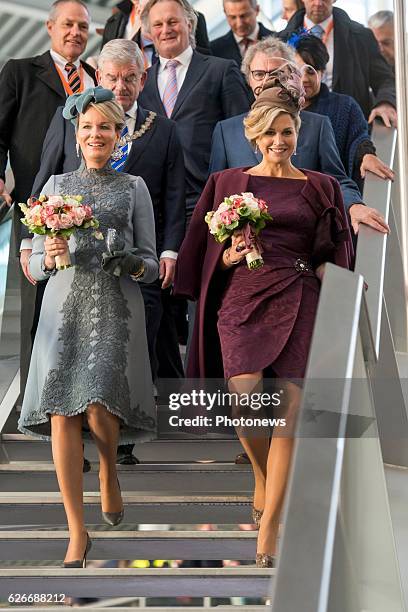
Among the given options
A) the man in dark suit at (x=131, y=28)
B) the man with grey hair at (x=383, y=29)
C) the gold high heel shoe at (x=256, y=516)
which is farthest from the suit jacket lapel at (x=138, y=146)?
the man with grey hair at (x=383, y=29)

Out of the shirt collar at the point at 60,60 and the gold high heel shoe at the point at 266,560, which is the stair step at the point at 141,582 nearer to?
the gold high heel shoe at the point at 266,560

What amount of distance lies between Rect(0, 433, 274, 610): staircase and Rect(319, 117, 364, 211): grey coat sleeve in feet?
3.61

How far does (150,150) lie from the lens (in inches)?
199

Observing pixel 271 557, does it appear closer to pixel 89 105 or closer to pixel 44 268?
pixel 44 268

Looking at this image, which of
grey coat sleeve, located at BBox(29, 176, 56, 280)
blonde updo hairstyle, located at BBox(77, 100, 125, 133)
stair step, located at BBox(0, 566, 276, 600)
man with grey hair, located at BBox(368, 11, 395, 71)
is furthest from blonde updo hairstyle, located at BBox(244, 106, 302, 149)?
man with grey hair, located at BBox(368, 11, 395, 71)

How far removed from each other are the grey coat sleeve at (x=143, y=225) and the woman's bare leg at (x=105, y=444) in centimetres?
55

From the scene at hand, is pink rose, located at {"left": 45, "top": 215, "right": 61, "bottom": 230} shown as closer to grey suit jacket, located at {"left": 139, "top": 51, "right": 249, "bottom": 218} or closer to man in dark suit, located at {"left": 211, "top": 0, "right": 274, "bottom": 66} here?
grey suit jacket, located at {"left": 139, "top": 51, "right": 249, "bottom": 218}

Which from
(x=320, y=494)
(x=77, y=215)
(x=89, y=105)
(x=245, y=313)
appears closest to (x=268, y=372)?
(x=245, y=313)

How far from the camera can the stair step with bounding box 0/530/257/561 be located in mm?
4102

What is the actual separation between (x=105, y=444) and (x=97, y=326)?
40 cm

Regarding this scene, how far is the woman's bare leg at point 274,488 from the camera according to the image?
388cm

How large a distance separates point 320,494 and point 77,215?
66.1 inches
